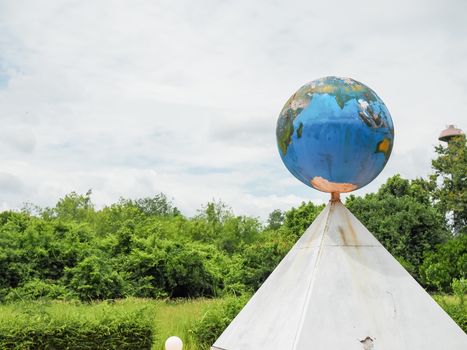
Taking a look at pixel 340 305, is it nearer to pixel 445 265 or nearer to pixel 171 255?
pixel 171 255

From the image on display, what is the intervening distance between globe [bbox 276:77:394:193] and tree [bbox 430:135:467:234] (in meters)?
23.5

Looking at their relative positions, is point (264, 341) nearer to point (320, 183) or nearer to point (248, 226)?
point (320, 183)

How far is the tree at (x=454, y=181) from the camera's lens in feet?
88.7

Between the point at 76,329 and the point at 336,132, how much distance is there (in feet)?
19.7

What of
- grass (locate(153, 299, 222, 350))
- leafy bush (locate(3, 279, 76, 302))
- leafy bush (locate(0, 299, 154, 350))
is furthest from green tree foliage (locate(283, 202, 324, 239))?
leafy bush (locate(0, 299, 154, 350))

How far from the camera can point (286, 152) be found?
522 cm

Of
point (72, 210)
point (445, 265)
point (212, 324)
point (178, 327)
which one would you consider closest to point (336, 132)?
point (212, 324)

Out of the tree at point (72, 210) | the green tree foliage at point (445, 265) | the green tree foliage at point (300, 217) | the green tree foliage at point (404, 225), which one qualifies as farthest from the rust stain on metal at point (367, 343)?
the tree at point (72, 210)

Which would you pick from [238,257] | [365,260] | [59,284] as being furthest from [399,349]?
[238,257]

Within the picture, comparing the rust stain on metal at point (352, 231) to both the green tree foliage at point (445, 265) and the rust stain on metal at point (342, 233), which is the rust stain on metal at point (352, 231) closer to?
the rust stain on metal at point (342, 233)

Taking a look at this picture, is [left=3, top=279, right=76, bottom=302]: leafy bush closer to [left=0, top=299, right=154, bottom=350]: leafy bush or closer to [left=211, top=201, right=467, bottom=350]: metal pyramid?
[left=0, top=299, right=154, bottom=350]: leafy bush

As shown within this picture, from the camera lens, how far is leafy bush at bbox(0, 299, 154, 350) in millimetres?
8633

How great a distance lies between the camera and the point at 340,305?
4.52m

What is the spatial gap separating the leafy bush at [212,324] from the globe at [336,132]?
16.8ft
